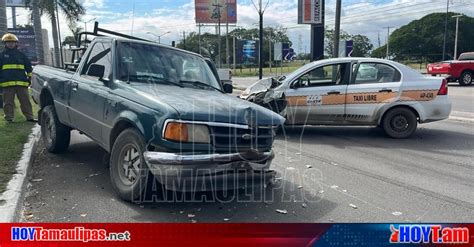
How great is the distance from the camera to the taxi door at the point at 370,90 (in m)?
8.79

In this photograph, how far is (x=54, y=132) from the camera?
23.3 ft

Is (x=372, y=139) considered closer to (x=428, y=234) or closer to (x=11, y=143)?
(x=428, y=234)

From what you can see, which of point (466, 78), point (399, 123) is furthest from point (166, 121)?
point (466, 78)

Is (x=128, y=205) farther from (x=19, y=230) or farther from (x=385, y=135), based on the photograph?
(x=385, y=135)

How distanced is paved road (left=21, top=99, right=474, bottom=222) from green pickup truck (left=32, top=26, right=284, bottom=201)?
1.27ft

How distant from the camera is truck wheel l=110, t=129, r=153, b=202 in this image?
15.0ft

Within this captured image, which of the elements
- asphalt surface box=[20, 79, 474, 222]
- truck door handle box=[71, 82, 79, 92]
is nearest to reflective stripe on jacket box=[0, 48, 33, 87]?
asphalt surface box=[20, 79, 474, 222]

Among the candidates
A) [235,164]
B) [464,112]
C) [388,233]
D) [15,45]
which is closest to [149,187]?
[235,164]

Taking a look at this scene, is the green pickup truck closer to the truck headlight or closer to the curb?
the truck headlight

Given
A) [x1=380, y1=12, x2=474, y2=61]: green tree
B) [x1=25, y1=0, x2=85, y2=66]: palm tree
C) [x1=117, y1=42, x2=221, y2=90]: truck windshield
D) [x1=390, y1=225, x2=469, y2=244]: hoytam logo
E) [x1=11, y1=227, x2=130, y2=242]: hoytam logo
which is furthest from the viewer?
[x1=380, y1=12, x2=474, y2=61]: green tree

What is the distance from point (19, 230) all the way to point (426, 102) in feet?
25.2

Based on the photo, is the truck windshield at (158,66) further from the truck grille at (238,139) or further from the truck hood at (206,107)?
the truck grille at (238,139)

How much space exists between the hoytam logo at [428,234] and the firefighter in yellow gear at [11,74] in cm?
910

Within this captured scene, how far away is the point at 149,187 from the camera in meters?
4.61
